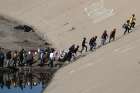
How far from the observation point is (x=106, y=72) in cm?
3353

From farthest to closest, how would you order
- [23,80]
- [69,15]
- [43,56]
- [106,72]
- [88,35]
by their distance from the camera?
[69,15]
[88,35]
[43,56]
[23,80]
[106,72]

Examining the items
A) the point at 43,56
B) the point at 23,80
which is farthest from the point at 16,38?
the point at 23,80

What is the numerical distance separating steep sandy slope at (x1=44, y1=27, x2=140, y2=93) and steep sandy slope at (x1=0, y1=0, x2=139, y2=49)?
817 centimetres

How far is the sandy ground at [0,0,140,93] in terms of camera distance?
3209cm

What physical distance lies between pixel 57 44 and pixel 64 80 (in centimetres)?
1235

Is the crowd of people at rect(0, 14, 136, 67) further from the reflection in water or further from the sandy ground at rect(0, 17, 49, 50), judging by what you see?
the sandy ground at rect(0, 17, 49, 50)

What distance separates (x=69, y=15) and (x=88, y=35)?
641cm

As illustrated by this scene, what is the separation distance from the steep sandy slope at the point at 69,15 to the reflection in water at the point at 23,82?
32.2ft

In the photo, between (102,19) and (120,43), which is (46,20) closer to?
(102,19)

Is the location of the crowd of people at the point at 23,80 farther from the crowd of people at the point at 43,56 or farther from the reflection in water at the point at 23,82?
the crowd of people at the point at 43,56

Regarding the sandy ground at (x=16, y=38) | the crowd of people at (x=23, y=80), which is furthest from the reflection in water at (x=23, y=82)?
the sandy ground at (x=16, y=38)

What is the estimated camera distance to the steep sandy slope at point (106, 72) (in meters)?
31.1

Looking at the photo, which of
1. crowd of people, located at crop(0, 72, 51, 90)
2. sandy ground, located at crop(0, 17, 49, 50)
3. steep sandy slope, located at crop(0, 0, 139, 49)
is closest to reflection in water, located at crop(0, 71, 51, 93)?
crowd of people, located at crop(0, 72, 51, 90)

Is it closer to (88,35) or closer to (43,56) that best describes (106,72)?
(43,56)
